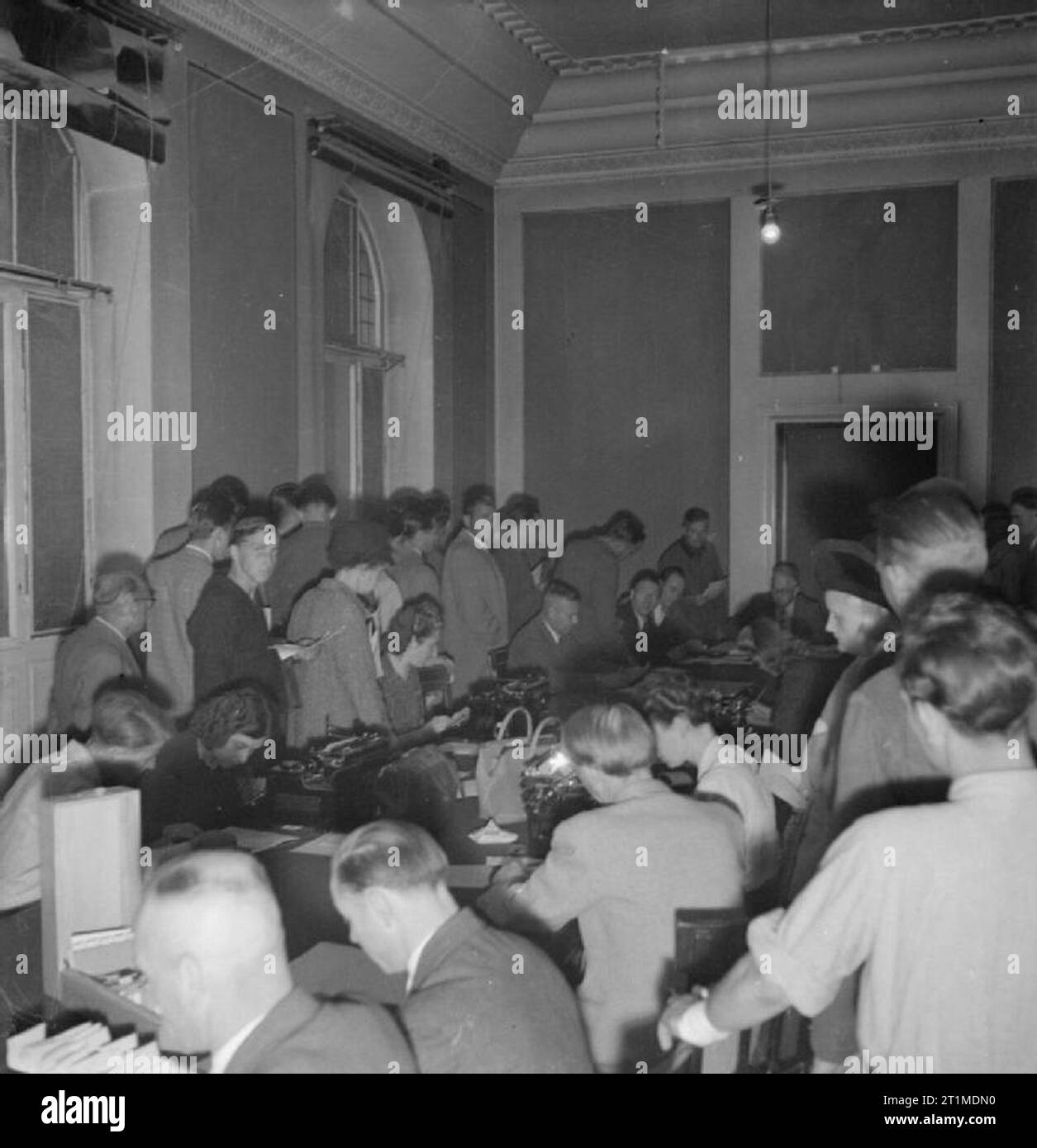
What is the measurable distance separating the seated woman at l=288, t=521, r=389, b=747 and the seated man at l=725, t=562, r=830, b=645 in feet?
11.8

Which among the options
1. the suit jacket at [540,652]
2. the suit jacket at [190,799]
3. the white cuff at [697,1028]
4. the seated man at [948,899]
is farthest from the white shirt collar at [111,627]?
the seated man at [948,899]

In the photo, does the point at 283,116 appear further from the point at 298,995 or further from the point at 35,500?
the point at 298,995

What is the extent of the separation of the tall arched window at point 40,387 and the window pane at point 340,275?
2.12 m

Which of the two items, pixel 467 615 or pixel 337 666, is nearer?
pixel 337 666

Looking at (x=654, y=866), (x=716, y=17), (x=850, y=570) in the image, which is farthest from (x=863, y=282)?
(x=654, y=866)

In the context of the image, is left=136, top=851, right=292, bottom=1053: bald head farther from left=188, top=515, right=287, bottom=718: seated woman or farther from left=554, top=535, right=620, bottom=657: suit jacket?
left=554, top=535, right=620, bottom=657: suit jacket

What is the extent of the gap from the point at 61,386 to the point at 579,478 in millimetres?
4490

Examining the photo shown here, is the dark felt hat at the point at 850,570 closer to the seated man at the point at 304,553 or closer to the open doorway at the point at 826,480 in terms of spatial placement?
the seated man at the point at 304,553

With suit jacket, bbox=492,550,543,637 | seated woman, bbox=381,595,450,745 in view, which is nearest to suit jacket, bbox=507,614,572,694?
seated woman, bbox=381,595,450,745

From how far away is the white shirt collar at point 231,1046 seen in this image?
5.15 feet

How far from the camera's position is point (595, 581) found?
6.66 metres

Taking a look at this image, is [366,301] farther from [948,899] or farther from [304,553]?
[948,899]

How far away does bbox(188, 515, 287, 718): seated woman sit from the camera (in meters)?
4.20

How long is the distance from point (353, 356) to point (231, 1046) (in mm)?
5871
